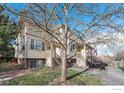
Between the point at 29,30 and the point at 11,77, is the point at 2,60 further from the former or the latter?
the point at 29,30

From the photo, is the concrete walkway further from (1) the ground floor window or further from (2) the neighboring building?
(1) the ground floor window

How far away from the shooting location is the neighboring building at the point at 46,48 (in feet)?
16.4

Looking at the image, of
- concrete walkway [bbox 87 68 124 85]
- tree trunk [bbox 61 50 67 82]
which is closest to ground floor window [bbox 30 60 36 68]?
tree trunk [bbox 61 50 67 82]

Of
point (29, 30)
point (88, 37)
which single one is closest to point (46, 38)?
point (29, 30)

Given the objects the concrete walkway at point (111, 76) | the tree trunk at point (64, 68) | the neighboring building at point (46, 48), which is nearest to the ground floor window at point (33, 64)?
the neighboring building at point (46, 48)

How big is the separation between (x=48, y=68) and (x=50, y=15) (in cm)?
107

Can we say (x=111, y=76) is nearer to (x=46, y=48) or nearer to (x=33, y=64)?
(x=46, y=48)

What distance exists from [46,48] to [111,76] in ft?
5.05


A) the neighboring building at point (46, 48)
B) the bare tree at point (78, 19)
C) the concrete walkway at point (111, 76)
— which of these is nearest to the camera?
the concrete walkway at point (111, 76)

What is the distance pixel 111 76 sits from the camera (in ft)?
15.8

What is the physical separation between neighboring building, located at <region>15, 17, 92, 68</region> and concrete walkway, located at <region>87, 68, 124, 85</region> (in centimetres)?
40

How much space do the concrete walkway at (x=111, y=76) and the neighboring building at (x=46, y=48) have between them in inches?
15.9

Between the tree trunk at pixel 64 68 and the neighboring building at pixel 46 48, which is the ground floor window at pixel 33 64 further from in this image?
the tree trunk at pixel 64 68

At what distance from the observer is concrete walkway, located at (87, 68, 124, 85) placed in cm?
463
